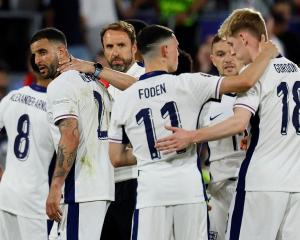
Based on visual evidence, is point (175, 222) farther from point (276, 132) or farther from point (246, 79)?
point (246, 79)

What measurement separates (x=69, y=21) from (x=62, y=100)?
7.25 metres

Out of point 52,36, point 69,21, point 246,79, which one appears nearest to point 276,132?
point 246,79

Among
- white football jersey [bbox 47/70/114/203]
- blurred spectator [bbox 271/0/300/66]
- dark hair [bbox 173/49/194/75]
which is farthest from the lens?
blurred spectator [bbox 271/0/300/66]

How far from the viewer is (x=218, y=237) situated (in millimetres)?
9461

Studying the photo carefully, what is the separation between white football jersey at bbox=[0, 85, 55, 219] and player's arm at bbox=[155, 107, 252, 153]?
1.77 meters

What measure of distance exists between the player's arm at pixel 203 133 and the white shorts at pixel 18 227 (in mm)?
1948

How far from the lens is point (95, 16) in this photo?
53.1 feet

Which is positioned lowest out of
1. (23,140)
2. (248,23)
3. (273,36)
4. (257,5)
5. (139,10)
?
(23,140)

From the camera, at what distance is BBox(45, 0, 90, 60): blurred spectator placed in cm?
1566

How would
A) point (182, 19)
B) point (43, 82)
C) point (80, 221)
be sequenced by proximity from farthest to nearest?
1. point (182, 19)
2. point (43, 82)
3. point (80, 221)

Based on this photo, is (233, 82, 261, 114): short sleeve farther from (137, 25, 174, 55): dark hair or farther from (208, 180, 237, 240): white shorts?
(208, 180, 237, 240): white shorts

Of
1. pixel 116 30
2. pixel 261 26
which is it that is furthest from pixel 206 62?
pixel 261 26

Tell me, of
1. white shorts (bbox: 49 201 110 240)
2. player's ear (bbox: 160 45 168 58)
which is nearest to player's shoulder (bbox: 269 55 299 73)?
player's ear (bbox: 160 45 168 58)

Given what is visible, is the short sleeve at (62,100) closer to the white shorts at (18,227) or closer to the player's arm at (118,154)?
the player's arm at (118,154)
